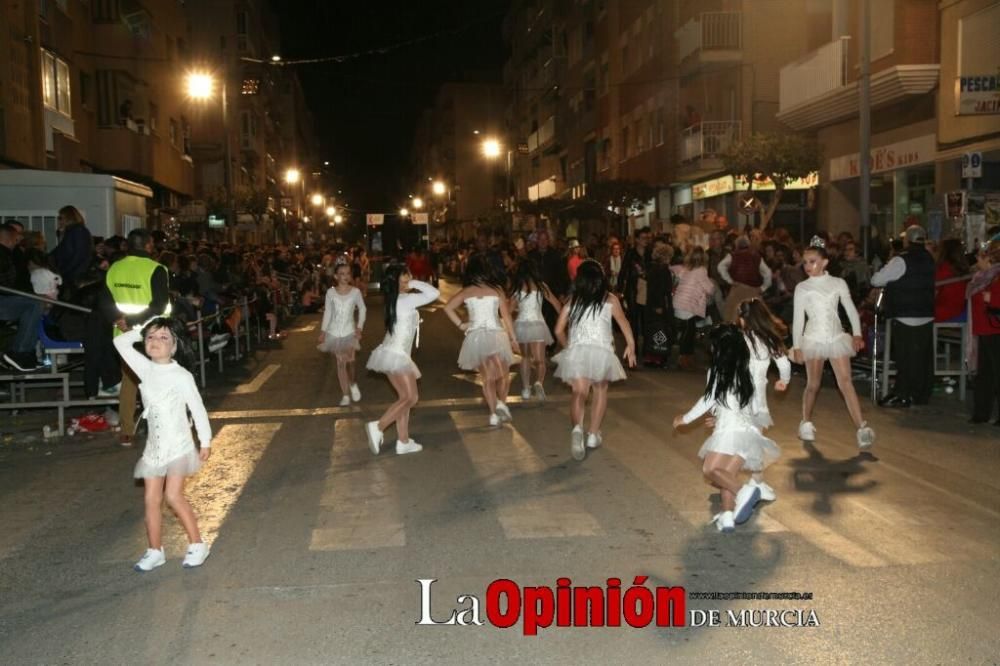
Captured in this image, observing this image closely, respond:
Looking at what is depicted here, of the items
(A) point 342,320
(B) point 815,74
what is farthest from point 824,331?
(B) point 815,74

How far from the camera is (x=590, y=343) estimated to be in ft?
31.3

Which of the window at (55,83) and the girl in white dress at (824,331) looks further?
the window at (55,83)

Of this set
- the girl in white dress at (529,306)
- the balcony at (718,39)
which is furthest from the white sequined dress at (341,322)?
the balcony at (718,39)

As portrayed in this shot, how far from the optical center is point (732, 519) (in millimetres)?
6863

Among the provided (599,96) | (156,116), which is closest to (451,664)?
(156,116)

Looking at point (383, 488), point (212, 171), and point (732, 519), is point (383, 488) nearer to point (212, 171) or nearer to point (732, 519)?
point (732, 519)

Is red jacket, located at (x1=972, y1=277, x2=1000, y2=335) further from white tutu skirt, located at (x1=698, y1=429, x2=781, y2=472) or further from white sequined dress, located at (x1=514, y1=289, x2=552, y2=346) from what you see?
white tutu skirt, located at (x1=698, y1=429, x2=781, y2=472)

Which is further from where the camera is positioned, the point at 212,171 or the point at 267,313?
the point at 212,171

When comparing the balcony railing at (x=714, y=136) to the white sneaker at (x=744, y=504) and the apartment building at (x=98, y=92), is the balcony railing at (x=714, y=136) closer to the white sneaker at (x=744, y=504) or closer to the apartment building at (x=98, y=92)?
the apartment building at (x=98, y=92)

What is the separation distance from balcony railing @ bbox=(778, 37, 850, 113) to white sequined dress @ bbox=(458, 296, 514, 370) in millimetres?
16215

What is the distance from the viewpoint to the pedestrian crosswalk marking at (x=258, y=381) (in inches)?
577

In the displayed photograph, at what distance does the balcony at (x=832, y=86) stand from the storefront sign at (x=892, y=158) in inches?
37.5

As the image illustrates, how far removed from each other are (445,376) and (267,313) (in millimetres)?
8508

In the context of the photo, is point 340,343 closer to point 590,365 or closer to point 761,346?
point 590,365
